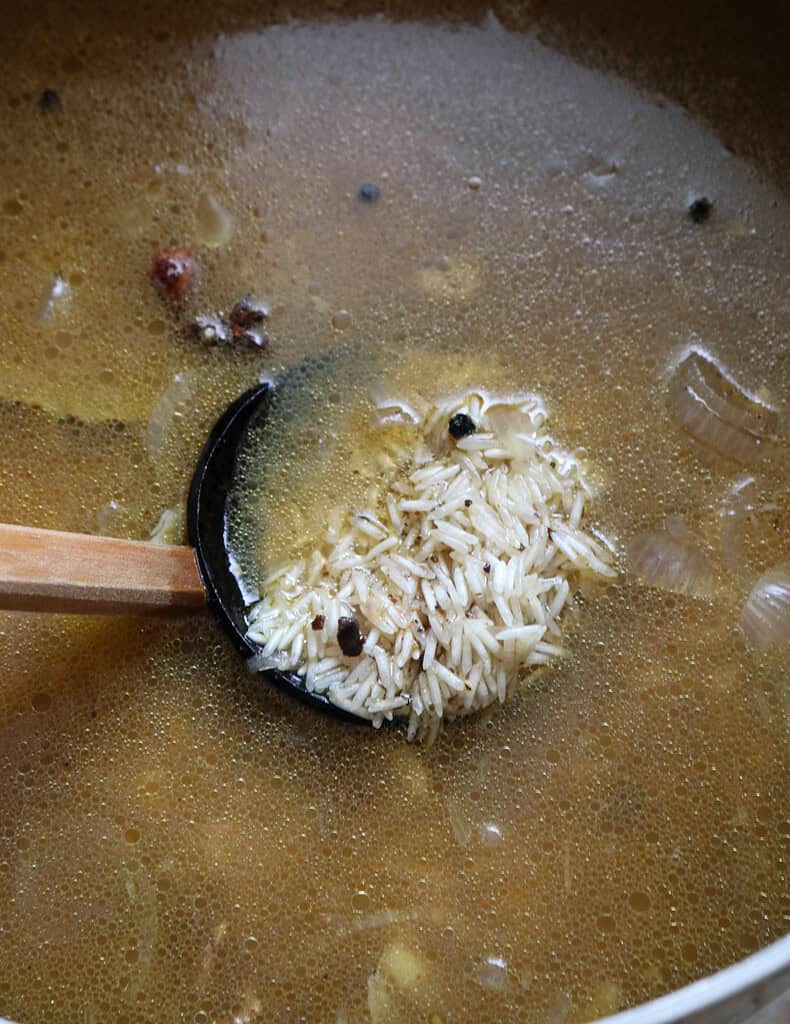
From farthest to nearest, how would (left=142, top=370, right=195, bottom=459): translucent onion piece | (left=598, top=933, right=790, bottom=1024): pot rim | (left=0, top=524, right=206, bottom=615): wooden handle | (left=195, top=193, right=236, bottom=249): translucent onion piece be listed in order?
(left=195, top=193, right=236, bottom=249): translucent onion piece, (left=142, top=370, right=195, bottom=459): translucent onion piece, (left=0, top=524, right=206, bottom=615): wooden handle, (left=598, top=933, right=790, bottom=1024): pot rim

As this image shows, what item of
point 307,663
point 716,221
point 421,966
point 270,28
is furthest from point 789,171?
point 421,966

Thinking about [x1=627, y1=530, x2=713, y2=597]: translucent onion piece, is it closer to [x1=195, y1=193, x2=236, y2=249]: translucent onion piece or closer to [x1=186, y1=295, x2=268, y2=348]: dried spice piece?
[x1=186, y1=295, x2=268, y2=348]: dried spice piece

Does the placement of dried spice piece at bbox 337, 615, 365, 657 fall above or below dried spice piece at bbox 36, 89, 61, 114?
below

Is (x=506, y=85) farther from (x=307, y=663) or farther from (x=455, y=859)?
(x=455, y=859)

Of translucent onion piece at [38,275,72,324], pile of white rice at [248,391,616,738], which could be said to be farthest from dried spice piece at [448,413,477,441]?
translucent onion piece at [38,275,72,324]

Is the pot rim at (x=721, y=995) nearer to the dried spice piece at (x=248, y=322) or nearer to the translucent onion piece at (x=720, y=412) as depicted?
the translucent onion piece at (x=720, y=412)

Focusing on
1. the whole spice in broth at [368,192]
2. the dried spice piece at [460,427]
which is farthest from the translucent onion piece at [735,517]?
the whole spice in broth at [368,192]
